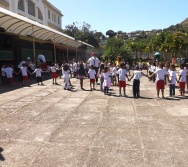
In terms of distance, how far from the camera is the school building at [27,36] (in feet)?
63.7

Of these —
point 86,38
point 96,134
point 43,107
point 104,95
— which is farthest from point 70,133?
point 86,38

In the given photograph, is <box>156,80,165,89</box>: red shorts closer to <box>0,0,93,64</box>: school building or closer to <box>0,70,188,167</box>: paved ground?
<box>0,70,188,167</box>: paved ground

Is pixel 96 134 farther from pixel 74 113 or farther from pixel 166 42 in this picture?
pixel 166 42

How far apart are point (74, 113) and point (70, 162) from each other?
3.92m

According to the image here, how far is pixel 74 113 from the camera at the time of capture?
8.73 m

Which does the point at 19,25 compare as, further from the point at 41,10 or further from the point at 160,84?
the point at 41,10

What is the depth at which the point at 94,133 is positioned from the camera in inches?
256

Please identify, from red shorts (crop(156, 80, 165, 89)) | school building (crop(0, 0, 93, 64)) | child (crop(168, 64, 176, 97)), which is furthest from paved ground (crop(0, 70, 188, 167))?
school building (crop(0, 0, 93, 64))

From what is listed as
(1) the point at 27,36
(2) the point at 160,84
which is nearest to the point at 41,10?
(1) the point at 27,36

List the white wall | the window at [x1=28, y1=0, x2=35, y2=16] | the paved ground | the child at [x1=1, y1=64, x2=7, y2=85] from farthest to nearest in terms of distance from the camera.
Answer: the window at [x1=28, y1=0, x2=35, y2=16], the white wall, the child at [x1=1, y1=64, x2=7, y2=85], the paved ground

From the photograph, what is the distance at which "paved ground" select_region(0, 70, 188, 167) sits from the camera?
4.96 metres

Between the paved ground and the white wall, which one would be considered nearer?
the paved ground

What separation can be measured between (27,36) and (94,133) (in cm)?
1896

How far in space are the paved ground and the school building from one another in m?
8.88
